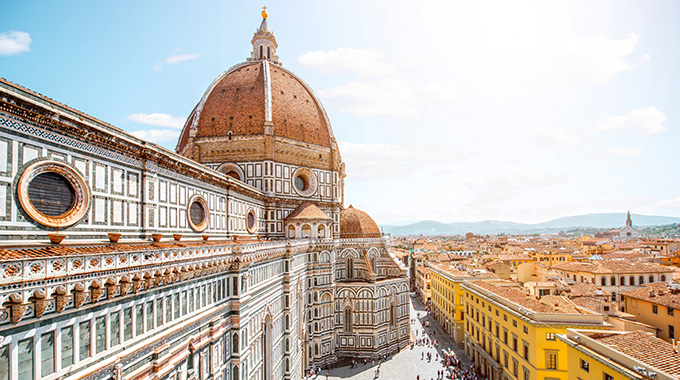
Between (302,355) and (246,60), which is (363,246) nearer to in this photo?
(302,355)

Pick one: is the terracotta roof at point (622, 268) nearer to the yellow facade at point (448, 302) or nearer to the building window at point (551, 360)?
the yellow facade at point (448, 302)

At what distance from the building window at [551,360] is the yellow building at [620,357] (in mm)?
5634

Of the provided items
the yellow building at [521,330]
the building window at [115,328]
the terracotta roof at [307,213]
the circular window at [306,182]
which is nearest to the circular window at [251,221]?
the terracotta roof at [307,213]

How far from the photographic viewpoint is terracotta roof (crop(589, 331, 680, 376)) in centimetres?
1705

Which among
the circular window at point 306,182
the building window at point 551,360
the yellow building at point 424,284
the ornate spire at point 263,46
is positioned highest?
the ornate spire at point 263,46

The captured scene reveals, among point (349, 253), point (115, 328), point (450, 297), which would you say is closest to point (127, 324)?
point (115, 328)

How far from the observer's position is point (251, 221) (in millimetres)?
36688

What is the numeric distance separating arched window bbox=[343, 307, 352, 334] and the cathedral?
0.15 metres

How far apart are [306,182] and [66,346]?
3641 cm

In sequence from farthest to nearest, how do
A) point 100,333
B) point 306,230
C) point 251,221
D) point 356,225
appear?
point 356,225, point 306,230, point 251,221, point 100,333

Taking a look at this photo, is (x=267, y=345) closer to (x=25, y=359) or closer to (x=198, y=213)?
(x=198, y=213)

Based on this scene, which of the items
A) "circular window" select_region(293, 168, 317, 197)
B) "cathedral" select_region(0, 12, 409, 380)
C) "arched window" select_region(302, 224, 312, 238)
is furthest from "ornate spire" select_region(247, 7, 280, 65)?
"arched window" select_region(302, 224, 312, 238)

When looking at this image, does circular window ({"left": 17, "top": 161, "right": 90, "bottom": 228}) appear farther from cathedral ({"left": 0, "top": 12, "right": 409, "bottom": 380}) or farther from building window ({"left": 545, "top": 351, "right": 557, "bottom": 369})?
building window ({"left": 545, "top": 351, "right": 557, "bottom": 369})

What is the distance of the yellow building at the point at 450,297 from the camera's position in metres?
50.8
